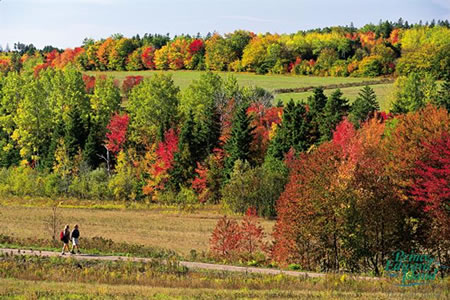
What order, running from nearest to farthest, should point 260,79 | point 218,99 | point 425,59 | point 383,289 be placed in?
point 383,289 → point 218,99 → point 425,59 → point 260,79

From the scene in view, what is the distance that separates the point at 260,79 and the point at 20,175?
6163cm

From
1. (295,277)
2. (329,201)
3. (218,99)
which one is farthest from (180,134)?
(295,277)

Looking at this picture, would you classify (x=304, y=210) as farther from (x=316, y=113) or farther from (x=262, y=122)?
(x=262, y=122)

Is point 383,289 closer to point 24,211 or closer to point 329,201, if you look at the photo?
point 329,201

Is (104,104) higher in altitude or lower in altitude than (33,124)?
higher

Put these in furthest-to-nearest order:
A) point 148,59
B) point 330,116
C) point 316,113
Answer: point 148,59 → point 316,113 → point 330,116

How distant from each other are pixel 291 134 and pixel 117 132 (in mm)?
22556

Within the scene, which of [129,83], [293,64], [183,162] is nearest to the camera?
[183,162]

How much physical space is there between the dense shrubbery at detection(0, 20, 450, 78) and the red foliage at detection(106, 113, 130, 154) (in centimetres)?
5959

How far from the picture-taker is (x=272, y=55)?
441 feet

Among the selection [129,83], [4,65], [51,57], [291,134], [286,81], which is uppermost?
[51,57]

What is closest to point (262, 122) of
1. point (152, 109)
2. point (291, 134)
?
point (152, 109)

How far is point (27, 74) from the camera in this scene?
3573 inches

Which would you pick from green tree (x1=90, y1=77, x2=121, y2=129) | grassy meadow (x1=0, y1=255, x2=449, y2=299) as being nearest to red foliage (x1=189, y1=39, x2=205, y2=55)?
green tree (x1=90, y1=77, x2=121, y2=129)
